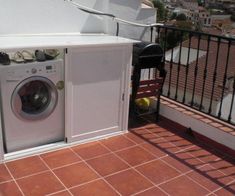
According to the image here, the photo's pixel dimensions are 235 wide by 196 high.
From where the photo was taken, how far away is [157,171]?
262cm

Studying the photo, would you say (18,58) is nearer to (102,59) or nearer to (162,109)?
(102,59)

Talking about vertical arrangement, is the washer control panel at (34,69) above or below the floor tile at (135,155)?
above

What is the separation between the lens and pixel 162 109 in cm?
370

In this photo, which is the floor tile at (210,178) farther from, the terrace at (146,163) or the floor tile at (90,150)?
the floor tile at (90,150)

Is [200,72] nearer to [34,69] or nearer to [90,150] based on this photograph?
[90,150]

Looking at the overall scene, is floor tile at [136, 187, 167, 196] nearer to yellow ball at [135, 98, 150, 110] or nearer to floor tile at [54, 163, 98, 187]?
floor tile at [54, 163, 98, 187]

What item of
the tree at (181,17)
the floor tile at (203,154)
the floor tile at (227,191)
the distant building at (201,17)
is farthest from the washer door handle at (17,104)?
the tree at (181,17)

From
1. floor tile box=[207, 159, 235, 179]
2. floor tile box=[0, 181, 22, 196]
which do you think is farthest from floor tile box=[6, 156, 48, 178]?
floor tile box=[207, 159, 235, 179]

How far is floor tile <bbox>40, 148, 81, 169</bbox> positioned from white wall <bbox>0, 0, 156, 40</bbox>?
1.36 m

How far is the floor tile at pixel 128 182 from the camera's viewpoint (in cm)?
233

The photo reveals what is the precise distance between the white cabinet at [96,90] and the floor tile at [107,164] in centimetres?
38

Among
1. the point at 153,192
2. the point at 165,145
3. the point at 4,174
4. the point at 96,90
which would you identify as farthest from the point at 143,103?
the point at 4,174

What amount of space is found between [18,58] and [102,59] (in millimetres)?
796

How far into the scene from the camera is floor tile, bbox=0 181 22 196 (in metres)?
2.18
